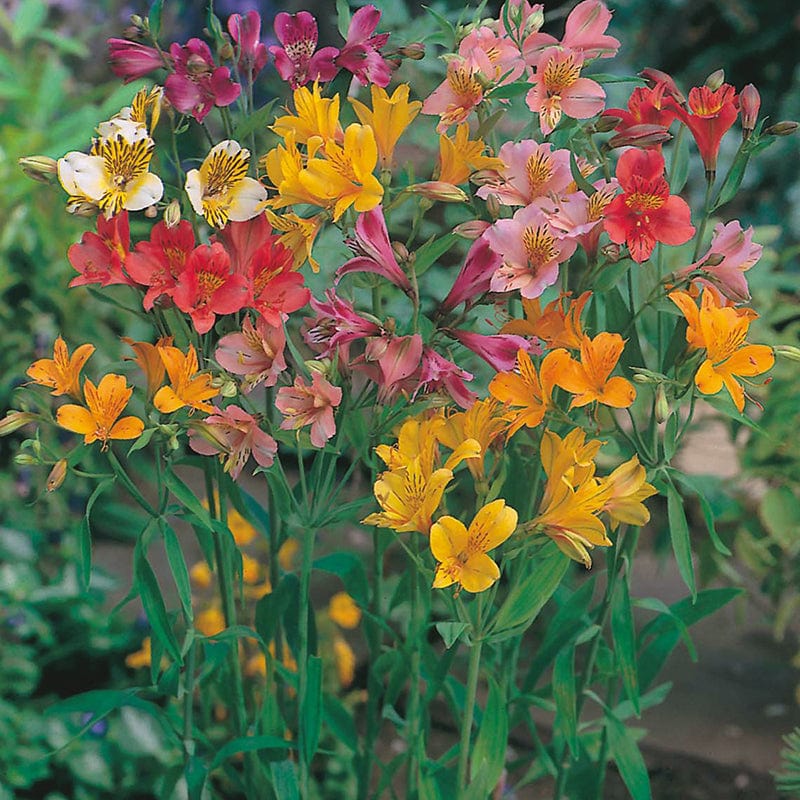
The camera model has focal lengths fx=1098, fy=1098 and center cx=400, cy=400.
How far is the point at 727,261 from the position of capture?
0.74 metres

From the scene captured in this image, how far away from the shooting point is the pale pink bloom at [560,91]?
76 cm

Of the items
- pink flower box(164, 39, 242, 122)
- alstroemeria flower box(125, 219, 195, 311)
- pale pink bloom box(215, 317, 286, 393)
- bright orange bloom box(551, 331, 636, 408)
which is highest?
pink flower box(164, 39, 242, 122)

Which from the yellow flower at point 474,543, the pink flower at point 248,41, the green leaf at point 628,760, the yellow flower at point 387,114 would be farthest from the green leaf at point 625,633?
the pink flower at point 248,41

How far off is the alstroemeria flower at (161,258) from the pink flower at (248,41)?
0.50ft

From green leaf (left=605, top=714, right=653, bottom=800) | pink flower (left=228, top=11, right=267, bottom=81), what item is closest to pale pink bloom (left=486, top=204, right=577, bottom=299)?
pink flower (left=228, top=11, right=267, bottom=81)

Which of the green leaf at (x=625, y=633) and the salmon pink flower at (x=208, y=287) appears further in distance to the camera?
the green leaf at (x=625, y=633)

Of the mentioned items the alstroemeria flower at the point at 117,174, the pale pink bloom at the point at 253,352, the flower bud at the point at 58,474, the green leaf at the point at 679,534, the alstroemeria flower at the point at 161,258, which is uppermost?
the alstroemeria flower at the point at 117,174

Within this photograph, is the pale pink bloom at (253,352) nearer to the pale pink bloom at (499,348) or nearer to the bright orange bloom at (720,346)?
the pale pink bloom at (499,348)

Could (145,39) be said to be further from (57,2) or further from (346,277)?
(57,2)

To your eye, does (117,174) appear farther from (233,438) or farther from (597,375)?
(597,375)

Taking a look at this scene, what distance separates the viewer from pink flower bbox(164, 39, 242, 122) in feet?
2.52

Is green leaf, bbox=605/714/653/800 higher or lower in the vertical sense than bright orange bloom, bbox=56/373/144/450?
lower

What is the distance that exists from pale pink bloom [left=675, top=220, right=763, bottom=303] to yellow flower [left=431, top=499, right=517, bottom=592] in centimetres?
20

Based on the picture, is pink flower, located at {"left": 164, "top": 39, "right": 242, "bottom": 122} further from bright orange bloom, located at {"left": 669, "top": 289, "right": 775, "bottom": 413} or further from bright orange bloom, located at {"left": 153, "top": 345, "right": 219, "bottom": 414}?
bright orange bloom, located at {"left": 669, "top": 289, "right": 775, "bottom": 413}
